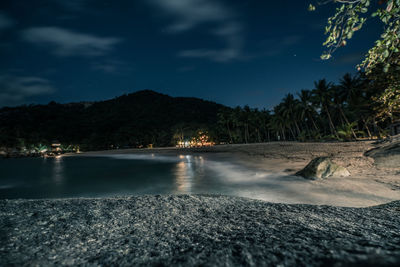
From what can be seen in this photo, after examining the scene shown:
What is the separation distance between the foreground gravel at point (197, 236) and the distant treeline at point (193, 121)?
16809 millimetres

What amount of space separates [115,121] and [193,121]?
46.2 meters

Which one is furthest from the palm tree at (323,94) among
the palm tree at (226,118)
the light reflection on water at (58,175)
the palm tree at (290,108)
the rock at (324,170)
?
the light reflection on water at (58,175)

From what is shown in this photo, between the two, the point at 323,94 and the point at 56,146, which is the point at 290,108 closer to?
the point at 323,94

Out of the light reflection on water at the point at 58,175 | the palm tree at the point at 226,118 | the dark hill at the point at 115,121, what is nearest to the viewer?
the light reflection on water at the point at 58,175

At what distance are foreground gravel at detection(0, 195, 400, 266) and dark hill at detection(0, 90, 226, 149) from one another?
71.9 meters

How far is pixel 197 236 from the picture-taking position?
2805 mm

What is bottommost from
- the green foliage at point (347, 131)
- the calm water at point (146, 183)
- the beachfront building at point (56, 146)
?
the calm water at point (146, 183)

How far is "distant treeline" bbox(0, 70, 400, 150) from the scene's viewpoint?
39.6 meters

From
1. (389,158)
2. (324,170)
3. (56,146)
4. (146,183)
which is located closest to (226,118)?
(146,183)

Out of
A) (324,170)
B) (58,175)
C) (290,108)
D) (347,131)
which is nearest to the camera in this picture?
(324,170)

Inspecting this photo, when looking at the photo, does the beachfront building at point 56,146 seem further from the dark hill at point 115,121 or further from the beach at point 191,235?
the beach at point 191,235

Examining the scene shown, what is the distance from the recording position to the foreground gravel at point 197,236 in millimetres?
1930

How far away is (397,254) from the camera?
1675mm

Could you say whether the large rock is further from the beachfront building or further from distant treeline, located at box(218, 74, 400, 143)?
the beachfront building
